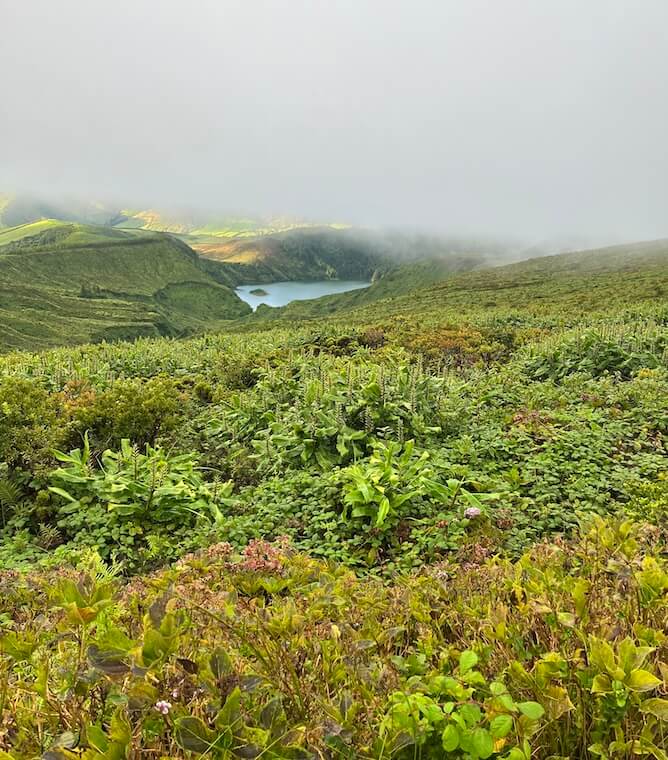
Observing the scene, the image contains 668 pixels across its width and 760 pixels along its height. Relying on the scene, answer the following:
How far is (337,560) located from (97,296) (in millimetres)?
166775

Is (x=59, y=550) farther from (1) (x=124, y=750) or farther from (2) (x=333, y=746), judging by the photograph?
(2) (x=333, y=746)

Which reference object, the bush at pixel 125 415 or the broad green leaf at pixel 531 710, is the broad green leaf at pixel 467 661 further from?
the bush at pixel 125 415

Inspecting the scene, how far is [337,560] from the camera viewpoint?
3877 mm

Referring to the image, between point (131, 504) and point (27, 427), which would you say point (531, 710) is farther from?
point (27, 427)

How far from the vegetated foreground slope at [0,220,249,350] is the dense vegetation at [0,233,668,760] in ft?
340

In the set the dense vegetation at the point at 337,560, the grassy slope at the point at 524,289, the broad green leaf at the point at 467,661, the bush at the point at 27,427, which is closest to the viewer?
the dense vegetation at the point at 337,560

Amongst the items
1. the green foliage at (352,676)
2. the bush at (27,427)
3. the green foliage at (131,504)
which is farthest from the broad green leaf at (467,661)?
the bush at (27,427)

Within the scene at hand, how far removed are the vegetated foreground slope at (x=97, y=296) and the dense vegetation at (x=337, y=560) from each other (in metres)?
104

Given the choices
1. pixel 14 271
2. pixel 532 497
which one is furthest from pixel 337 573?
pixel 14 271

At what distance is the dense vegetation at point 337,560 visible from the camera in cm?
144

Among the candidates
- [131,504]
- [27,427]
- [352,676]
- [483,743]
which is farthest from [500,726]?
[27,427]

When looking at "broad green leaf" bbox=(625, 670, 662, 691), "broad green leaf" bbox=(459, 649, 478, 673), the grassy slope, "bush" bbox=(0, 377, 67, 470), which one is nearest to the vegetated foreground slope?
the grassy slope

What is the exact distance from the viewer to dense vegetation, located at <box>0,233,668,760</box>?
4.72 ft

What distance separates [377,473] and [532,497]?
1693 mm
